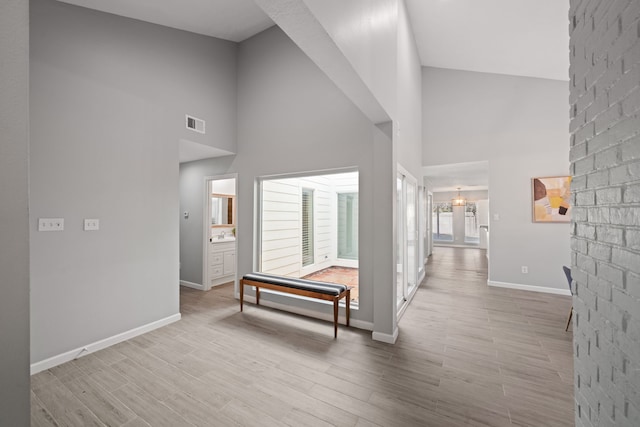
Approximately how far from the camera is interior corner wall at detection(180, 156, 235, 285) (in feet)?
15.7

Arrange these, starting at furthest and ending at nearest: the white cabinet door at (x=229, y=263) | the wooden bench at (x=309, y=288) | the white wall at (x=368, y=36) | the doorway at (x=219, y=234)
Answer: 1. the white cabinet door at (x=229, y=263)
2. the doorway at (x=219, y=234)
3. the wooden bench at (x=309, y=288)
4. the white wall at (x=368, y=36)

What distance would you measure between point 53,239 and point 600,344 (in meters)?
3.91

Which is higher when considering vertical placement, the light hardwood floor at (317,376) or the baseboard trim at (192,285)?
the baseboard trim at (192,285)

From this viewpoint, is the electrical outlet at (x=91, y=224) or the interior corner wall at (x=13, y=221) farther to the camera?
the electrical outlet at (x=91, y=224)

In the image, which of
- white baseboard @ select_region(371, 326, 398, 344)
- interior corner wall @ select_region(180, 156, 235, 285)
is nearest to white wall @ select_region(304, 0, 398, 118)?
white baseboard @ select_region(371, 326, 398, 344)

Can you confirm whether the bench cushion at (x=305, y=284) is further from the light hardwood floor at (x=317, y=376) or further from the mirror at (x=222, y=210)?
the mirror at (x=222, y=210)

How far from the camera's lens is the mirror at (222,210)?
5898mm

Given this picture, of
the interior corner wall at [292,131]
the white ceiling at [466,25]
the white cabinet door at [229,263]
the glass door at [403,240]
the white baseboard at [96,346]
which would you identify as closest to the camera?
the white baseboard at [96,346]

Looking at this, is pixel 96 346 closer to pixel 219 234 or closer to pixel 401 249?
pixel 219 234

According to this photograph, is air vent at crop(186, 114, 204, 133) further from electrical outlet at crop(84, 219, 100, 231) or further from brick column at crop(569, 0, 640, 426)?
brick column at crop(569, 0, 640, 426)

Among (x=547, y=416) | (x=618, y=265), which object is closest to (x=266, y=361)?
(x=547, y=416)

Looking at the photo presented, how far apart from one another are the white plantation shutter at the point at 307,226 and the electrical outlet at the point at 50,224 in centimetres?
386

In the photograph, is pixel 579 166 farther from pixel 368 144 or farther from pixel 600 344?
pixel 368 144

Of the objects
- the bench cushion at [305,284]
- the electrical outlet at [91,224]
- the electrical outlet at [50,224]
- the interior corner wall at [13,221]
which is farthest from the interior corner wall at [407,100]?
the electrical outlet at [50,224]
